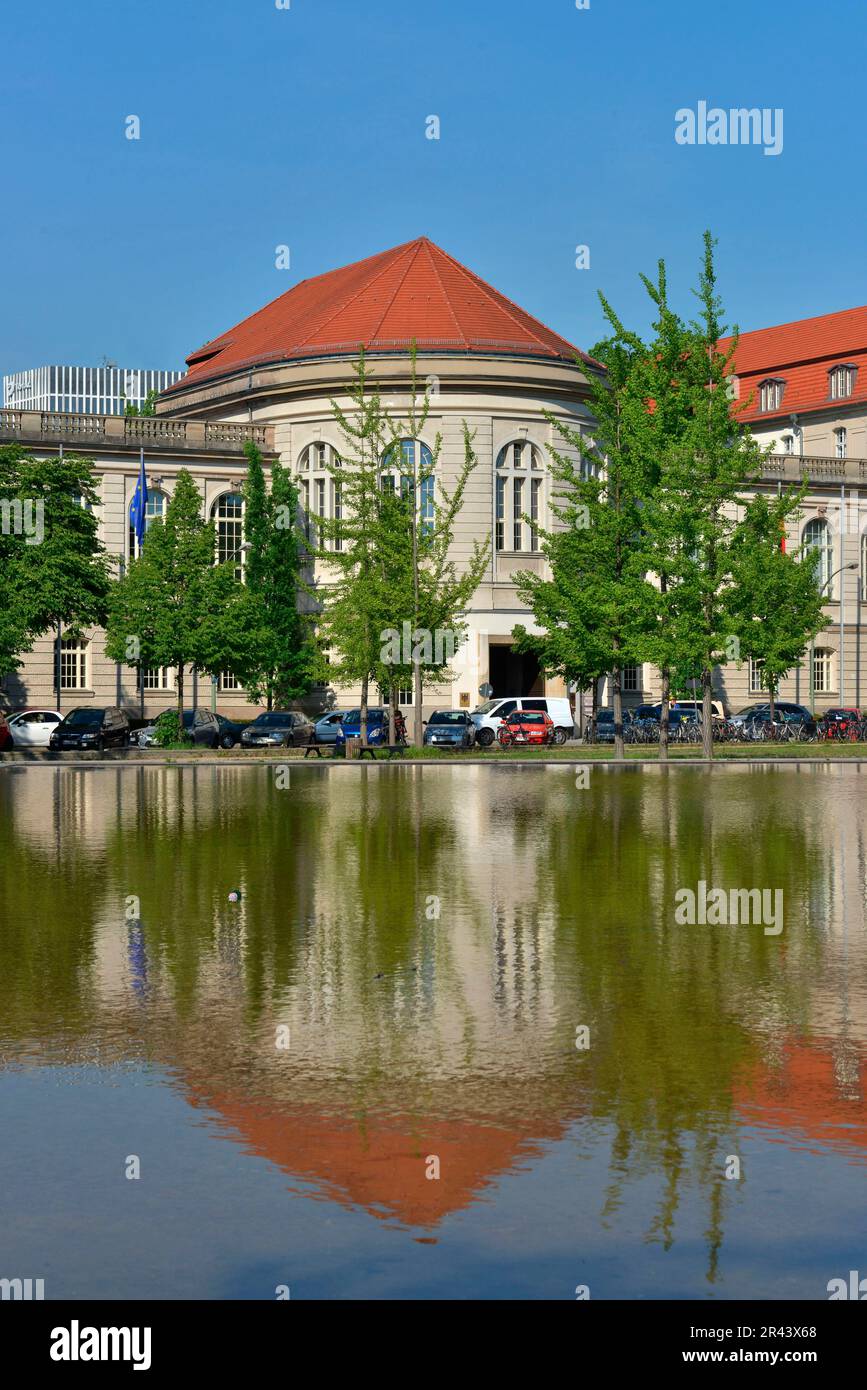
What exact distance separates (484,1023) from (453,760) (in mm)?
41454

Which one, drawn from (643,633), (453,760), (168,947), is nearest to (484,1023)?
(168,947)

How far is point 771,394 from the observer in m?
98.1

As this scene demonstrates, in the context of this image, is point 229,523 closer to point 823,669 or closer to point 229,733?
point 229,733

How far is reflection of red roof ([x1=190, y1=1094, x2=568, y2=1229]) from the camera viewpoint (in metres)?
7.04

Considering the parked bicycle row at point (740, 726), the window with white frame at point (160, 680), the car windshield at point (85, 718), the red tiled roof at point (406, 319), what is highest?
the red tiled roof at point (406, 319)

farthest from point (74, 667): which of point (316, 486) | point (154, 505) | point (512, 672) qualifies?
point (512, 672)

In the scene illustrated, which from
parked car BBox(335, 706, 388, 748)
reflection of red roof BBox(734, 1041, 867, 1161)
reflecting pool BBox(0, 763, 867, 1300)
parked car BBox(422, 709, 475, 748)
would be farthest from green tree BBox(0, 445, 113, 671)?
reflection of red roof BBox(734, 1041, 867, 1161)

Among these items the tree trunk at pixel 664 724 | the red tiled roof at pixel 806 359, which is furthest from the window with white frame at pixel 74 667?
the red tiled roof at pixel 806 359

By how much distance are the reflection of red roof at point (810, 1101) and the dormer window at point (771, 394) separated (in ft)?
299

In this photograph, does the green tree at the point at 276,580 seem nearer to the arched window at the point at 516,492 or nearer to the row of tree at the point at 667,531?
the arched window at the point at 516,492

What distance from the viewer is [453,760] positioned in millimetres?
52188

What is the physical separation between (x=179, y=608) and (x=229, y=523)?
48.2 ft

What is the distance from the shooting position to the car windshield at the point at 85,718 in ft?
187

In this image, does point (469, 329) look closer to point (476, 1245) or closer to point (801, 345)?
point (801, 345)
